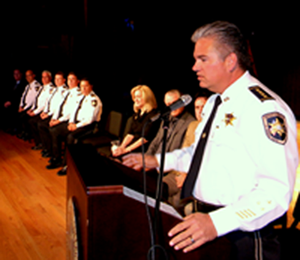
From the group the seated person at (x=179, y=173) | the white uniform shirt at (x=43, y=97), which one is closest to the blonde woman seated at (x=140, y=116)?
the seated person at (x=179, y=173)

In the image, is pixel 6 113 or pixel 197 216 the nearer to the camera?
pixel 197 216

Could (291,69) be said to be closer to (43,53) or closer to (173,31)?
(173,31)

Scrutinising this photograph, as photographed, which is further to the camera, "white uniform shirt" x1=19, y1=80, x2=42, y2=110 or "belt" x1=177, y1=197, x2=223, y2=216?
"white uniform shirt" x1=19, y1=80, x2=42, y2=110

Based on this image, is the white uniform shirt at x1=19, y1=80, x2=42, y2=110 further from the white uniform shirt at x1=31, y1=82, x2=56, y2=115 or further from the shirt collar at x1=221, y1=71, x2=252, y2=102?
the shirt collar at x1=221, y1=71, x2=252, y2=102

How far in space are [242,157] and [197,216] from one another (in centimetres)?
30

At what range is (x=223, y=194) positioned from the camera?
1160 mm

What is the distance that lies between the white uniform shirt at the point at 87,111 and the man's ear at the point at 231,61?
3.64 metres

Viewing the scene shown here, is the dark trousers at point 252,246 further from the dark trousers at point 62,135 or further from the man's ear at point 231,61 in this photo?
the dark trousers at point 62,135

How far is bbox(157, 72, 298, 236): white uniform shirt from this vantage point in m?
0.94

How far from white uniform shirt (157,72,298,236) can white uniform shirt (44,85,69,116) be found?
468 centimetres

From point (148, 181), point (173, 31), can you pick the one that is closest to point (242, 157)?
point (148, 181)

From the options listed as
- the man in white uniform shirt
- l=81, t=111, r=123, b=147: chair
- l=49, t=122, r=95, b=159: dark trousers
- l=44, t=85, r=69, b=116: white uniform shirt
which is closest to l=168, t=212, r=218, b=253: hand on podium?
the man in white uniform shirt

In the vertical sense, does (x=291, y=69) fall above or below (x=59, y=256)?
above

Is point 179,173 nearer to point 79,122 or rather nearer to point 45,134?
point 79,122
